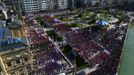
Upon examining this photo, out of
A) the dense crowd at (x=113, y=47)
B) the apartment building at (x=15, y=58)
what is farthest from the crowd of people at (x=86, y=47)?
the apartment building at (x=15, y=58)

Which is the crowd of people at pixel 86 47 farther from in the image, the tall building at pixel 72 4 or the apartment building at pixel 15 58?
the tall building at pixel 72 4

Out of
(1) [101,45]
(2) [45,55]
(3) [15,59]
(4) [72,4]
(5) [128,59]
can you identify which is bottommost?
(5) [128,59]

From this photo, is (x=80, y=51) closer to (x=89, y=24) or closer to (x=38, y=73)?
(x=38, y=73)

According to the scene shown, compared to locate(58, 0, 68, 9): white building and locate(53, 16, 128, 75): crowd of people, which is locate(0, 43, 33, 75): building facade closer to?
locate(53, 16, 128, 75): crowd of people

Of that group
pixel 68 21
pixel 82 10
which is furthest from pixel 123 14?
pixel 68 21

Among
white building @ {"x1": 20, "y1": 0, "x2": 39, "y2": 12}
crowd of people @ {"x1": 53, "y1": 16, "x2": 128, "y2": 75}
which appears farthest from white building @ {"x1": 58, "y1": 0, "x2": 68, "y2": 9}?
crowd of people @ {"x1": 53, "y1": 16, "x2": 128, "y2": 75}

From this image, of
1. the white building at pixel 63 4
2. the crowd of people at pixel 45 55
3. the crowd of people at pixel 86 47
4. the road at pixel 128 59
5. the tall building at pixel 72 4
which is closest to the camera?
the road at pixel 128 59

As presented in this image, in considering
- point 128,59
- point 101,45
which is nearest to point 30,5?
point 101,45

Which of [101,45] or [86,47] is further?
[101,45]

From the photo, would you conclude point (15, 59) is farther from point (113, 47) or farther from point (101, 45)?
point (101, 45)
